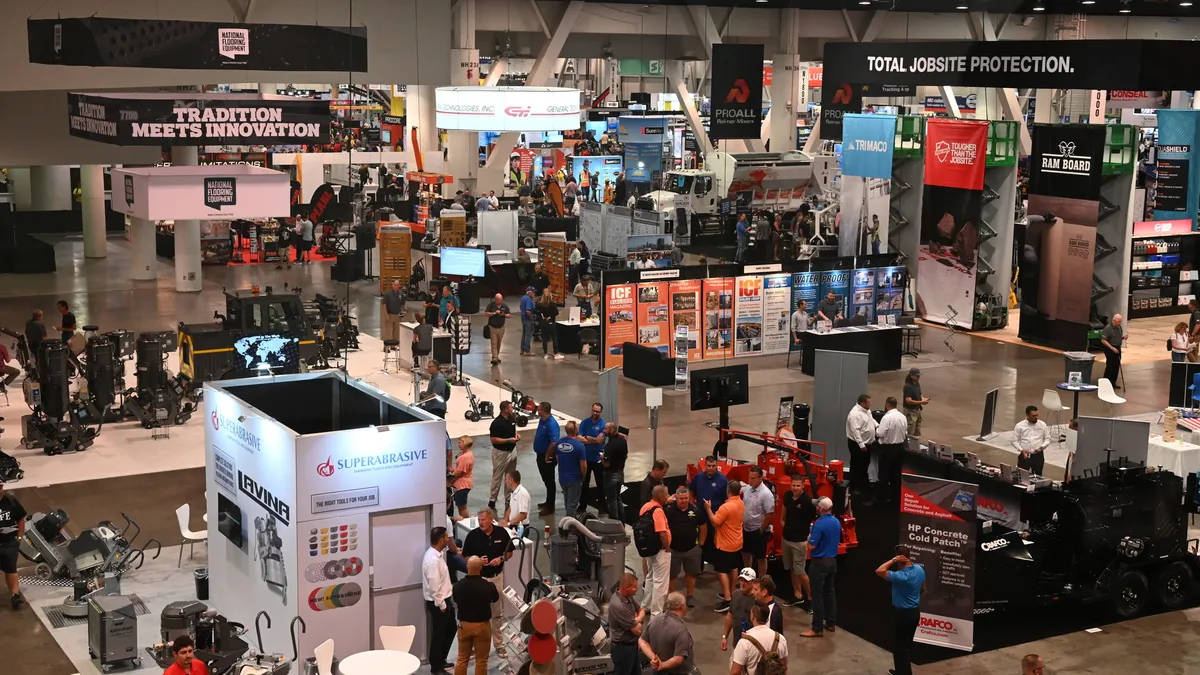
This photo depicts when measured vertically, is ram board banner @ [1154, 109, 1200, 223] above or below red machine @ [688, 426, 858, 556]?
above

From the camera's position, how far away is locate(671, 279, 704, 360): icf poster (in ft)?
70.2

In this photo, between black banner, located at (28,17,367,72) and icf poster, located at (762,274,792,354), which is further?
icf poster, located at (762,274,792,354)

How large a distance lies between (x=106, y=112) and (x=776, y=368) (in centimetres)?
1082

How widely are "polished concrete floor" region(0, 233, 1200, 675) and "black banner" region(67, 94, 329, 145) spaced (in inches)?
96.3

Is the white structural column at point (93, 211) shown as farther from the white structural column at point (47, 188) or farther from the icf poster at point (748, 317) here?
the icf poster at point (748, 317)

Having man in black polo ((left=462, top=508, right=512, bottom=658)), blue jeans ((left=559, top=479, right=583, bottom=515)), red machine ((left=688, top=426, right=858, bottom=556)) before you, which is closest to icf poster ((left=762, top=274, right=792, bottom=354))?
red machine ((left=688, top=426, right=858, bottom=556))

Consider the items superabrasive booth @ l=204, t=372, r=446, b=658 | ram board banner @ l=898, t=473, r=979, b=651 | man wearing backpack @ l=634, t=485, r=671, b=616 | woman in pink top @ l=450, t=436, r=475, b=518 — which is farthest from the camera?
woman in pink top @ l=450, t=436, r=475, b=518

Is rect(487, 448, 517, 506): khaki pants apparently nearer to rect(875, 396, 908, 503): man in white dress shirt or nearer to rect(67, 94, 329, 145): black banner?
rect(875, 396, 908, 503): man in white dress shirt

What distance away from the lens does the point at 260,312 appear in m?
19.2

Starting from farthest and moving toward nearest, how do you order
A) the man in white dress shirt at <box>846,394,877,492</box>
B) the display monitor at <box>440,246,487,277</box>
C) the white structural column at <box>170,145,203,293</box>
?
the white structural column at <box>170,145,203,293</box>
the display monitor at <box>440,246,487,277</box>
the man in white dress shirt at <box>846,394,877,492</box>

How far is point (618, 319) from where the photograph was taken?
68.7 feet

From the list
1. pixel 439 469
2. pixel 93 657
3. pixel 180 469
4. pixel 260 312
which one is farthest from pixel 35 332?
pixel 439 469

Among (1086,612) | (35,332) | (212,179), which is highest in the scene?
(212,179)

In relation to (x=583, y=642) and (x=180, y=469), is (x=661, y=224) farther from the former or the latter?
(x=583, y=642)
